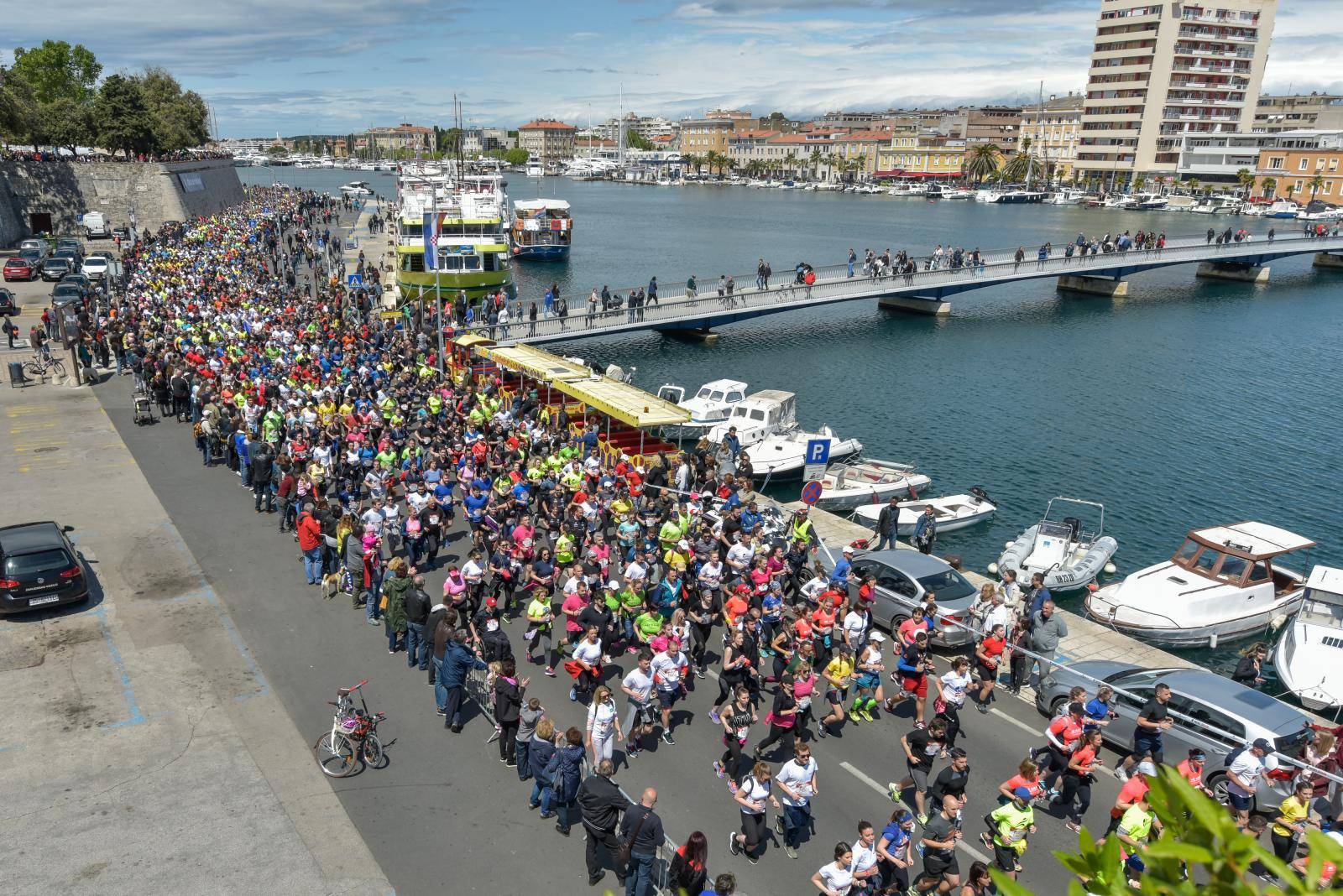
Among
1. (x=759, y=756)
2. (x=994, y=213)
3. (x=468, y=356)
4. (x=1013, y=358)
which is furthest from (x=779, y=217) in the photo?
(x=759, y=756)

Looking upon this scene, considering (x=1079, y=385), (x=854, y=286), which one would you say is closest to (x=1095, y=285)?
(x=854, y=286)

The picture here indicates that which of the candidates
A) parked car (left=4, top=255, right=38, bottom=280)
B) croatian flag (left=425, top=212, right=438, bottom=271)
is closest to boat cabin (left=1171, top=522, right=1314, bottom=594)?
croatian flag (left=425, top=212, right=438, bottom=271)

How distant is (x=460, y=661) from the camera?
12.2 m

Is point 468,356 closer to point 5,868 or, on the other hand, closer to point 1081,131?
point 5,868

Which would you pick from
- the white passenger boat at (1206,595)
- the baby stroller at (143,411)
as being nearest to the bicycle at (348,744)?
the white passenger boat at (1206,595)

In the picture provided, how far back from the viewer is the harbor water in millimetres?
30234

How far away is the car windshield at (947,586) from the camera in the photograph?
16.7 m

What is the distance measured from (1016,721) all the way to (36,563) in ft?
56.0

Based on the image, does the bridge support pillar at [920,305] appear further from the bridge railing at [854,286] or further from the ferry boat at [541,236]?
the ferry boat at [541,236]

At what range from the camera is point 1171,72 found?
529 ft

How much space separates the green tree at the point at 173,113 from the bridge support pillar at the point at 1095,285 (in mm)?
88309

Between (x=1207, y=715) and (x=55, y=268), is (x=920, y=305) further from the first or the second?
(x=55, y=268)

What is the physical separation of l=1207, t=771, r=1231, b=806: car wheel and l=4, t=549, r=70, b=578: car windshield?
736 inches

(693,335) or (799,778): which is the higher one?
(799,778)
